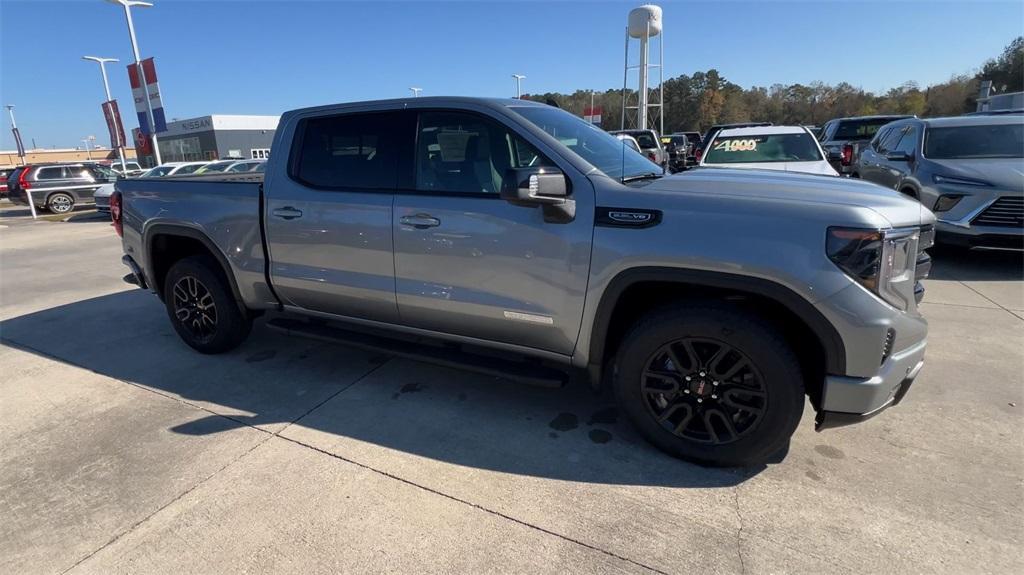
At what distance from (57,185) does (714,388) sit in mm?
24509

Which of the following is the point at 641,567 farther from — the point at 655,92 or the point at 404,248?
the point at 655,92

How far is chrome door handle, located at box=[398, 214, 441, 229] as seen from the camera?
3.11 m

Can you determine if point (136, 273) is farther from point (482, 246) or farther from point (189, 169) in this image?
point (189, 169)

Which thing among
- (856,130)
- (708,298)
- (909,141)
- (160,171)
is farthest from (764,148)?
(160,171)

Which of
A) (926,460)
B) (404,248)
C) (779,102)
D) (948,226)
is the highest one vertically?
(779,102)

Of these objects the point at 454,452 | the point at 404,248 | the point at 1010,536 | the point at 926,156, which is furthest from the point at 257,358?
the point at 926,156

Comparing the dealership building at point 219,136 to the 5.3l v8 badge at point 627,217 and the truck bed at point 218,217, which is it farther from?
the 5.3l v8 badge at point 627,217

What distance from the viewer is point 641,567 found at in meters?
2.15

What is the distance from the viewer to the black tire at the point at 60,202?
1931 centimetres

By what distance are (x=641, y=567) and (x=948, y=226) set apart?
21.3ft

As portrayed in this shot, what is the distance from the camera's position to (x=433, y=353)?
3.35 m

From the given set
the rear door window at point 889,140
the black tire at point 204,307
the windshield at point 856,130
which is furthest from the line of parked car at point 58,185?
the windshield at point 856,130

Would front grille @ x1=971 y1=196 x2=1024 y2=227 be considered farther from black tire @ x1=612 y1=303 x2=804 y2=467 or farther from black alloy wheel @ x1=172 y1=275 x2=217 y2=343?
black alloy wheel @ x1=172 y1=275 x2=217 y2=343

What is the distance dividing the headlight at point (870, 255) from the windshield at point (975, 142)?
20.3 feet
